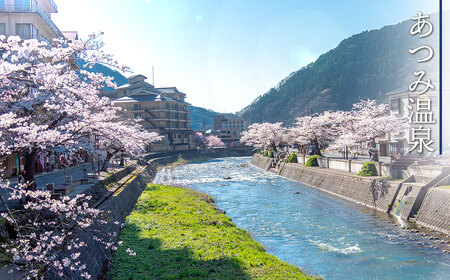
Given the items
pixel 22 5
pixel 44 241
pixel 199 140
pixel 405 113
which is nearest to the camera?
pixel 44 241

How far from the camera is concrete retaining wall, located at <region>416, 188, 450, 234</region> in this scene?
1864cm

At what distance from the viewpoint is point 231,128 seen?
5591 inches

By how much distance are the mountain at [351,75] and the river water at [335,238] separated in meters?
119

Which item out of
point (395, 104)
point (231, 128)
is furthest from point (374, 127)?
point (231, 128)

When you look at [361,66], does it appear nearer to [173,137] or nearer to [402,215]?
[173,137]

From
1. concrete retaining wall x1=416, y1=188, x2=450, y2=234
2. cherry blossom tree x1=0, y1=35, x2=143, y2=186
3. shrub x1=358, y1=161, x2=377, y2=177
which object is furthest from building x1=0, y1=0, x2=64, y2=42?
concrete retaining wall x1=416, y1=188, x2=450, y2=234

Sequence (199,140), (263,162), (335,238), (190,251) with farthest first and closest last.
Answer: (199,140) → (263,162) → (335,238) → (190,251)

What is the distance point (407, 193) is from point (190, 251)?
16.4 meters

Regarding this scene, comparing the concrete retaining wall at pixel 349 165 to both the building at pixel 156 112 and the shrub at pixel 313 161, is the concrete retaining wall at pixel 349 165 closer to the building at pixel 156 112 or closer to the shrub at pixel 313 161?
the shrub at pixel 313 161

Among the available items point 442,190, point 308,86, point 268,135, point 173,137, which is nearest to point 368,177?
point 442,190

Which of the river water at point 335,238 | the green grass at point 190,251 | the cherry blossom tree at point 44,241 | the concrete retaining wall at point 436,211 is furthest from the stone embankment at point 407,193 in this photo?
the cherry blossom tree at point 44,241

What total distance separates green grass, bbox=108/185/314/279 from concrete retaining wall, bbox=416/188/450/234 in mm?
10501

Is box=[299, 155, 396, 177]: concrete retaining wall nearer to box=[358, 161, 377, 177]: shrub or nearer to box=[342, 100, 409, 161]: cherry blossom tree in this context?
box=[358, 161, 377, 177]: shrub

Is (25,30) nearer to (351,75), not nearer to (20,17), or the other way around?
(20,17)
